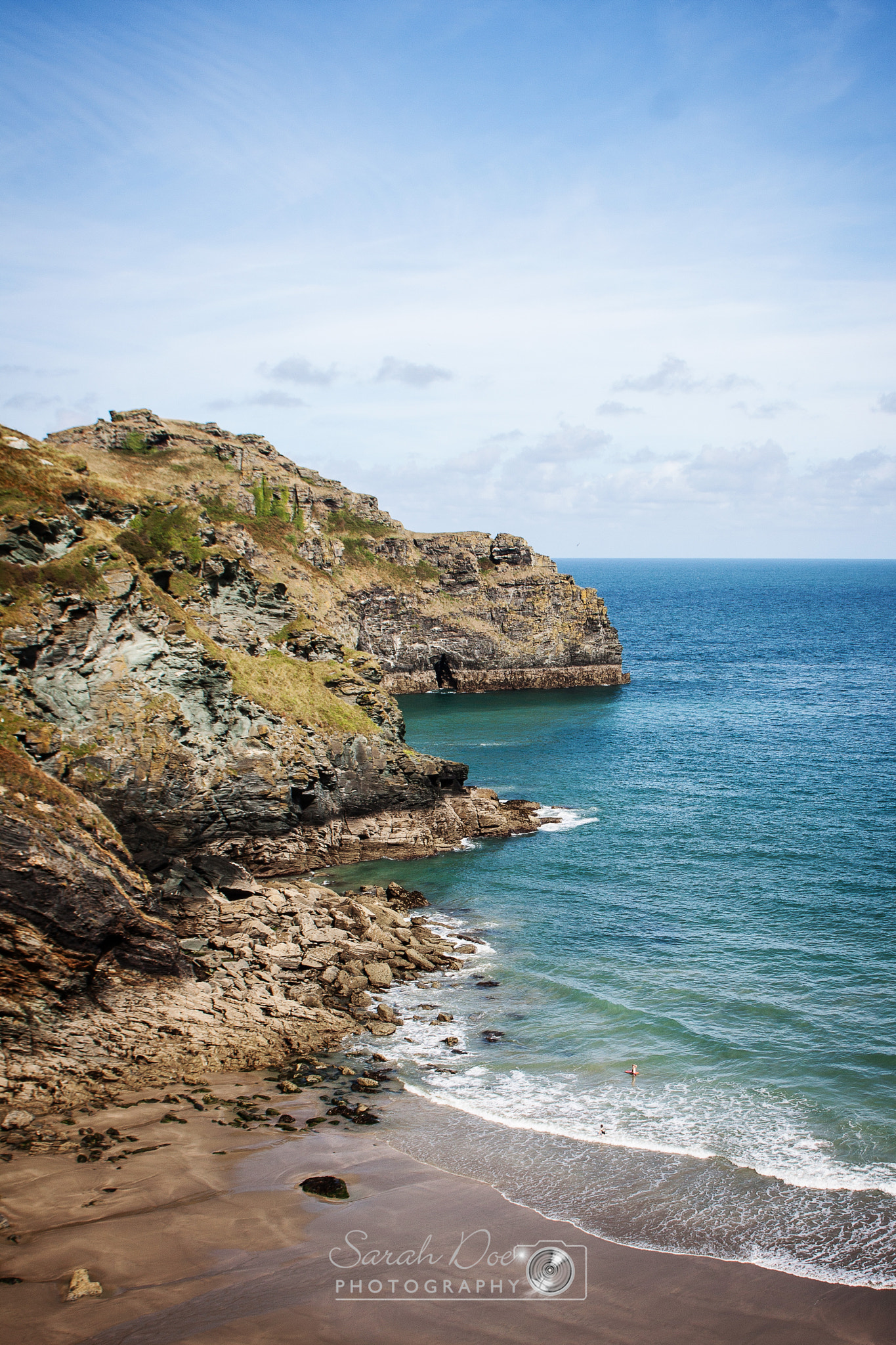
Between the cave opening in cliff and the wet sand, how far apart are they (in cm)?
9283

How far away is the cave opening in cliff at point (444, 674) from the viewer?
114m

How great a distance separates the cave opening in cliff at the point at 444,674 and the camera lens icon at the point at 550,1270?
312ft

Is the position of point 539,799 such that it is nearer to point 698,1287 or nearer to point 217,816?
point 217,816

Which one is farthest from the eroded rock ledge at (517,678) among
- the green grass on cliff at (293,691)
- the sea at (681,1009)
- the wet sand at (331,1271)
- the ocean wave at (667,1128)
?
the wet sand at (331,1271)

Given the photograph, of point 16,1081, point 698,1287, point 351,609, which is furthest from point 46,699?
point 351,609

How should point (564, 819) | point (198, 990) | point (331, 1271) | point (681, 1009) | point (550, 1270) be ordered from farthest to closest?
point (564, 819) → point (681, 1009) → point (198, 990) → point (550, 1270) → point (331, 1271)

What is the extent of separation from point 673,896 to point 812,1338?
2691cm

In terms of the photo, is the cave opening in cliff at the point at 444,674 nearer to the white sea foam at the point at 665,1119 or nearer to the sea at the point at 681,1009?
the sea at the point at 681,1009

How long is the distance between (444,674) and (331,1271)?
324 ft

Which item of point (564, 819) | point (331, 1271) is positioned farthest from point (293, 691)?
point (331, 1271)

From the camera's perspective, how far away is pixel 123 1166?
67.2ft

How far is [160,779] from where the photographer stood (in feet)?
135

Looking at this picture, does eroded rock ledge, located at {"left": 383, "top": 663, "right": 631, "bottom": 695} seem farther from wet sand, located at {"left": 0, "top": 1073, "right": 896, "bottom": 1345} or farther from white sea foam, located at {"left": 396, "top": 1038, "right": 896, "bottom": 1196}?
wet sand, located at {"left": 0, "top": 1073, "right": 896, "bottom": 1345}

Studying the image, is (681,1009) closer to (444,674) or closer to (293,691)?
(293,691)
